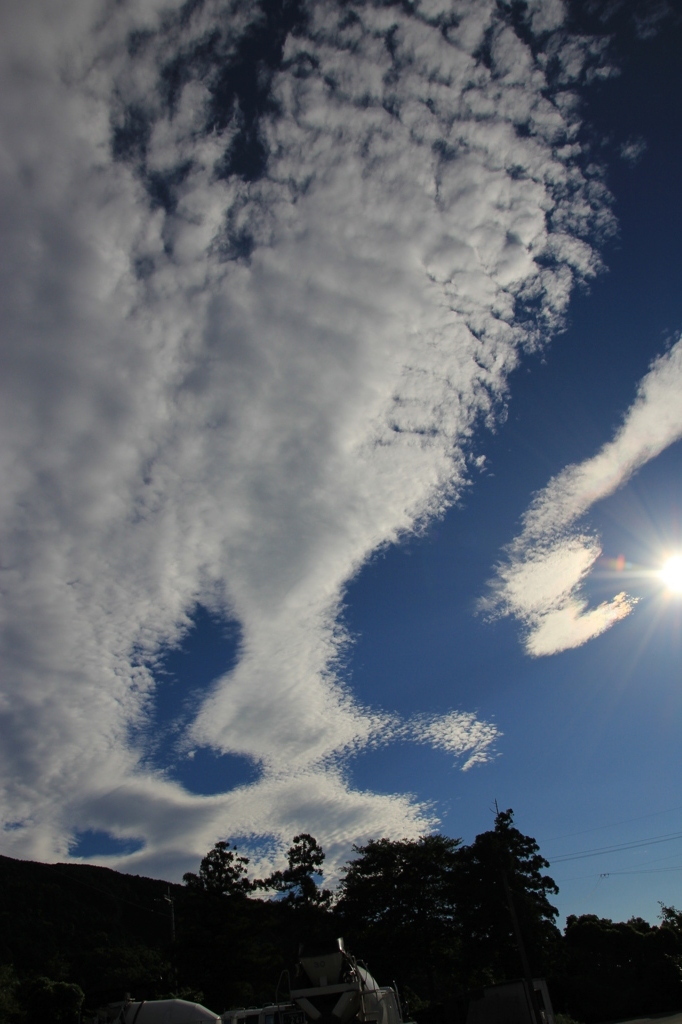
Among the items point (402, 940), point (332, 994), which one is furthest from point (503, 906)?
point (332, 994)

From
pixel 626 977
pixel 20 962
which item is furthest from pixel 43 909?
pixel 626 977

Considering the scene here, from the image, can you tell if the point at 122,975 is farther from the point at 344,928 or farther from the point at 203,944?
the point at 344,928

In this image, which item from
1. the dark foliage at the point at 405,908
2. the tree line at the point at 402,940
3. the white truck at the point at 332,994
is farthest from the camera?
the dark foliage at the point at 405,908

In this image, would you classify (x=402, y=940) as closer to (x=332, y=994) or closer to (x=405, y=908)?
(x=405, y=908)

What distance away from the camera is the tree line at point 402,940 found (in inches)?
1395

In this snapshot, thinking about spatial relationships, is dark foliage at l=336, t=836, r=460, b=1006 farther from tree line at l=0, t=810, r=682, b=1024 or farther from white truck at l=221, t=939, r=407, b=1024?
white truck at l=221, t=939, r=407, b=1024

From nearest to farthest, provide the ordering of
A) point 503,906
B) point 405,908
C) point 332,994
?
1. point 332,994
2. point 503,906
3. point 405,908

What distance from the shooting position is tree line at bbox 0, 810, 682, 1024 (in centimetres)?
3544

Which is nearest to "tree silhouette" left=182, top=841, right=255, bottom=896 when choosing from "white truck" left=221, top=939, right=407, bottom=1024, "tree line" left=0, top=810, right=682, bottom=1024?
"tree line" left=0, top=810, right=682, bottom=1024

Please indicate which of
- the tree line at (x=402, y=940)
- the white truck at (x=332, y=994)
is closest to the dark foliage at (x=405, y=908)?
the tree line at (x=402, y=940)

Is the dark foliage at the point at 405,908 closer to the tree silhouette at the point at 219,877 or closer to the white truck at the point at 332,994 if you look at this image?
the tree silhouette at the point at 219,877

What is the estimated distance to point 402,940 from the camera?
40.6 metres

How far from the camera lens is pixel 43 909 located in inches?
2470

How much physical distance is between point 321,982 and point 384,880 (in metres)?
35.9
